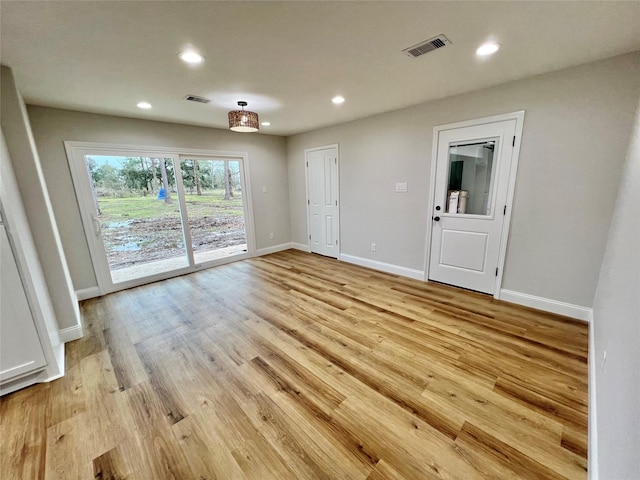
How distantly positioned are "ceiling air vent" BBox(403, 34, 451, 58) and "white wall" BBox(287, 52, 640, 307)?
4.29 feet

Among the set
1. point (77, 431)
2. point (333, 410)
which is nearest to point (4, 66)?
point (77, 431)

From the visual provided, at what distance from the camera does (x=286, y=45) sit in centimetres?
184

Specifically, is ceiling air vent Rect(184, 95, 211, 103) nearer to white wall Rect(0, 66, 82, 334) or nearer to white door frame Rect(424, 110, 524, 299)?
white wall Rect(0, 66, 82, 334)

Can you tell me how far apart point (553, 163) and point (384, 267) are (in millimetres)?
2393

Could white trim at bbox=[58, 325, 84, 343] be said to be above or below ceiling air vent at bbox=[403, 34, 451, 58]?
below

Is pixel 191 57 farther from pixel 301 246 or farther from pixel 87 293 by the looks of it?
pixel 301 246

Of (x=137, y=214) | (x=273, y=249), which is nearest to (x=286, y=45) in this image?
(x=137, y=214)

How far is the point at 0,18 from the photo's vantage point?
4.70 feet

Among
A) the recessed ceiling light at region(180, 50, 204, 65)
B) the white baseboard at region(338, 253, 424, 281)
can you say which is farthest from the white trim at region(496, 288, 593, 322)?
the recessed ceiling light at region(180, 50, 204, 65)

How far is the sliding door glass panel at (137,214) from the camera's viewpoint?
3.48 meters

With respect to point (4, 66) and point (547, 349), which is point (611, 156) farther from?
point (4, 66)

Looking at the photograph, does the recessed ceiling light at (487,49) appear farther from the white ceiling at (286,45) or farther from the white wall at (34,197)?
the white wall at (34,197)

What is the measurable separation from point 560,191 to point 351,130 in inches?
112

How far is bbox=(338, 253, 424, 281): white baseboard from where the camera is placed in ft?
12.3
